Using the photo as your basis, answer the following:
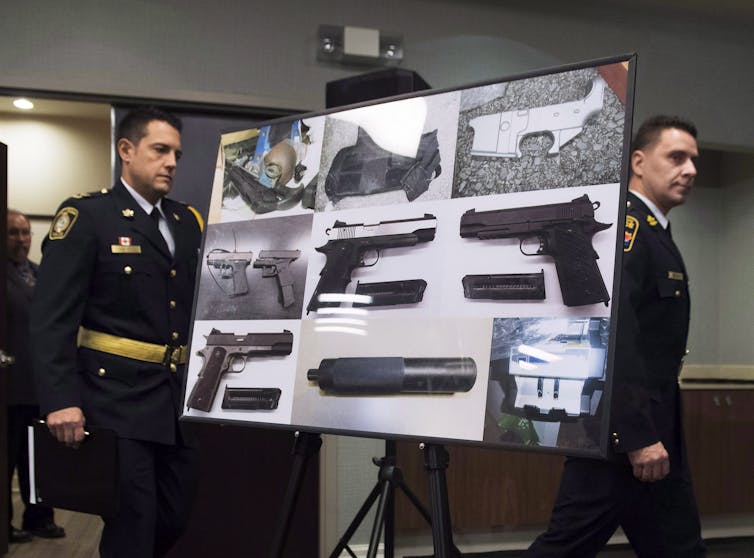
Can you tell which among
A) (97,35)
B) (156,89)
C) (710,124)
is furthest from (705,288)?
(97,35)

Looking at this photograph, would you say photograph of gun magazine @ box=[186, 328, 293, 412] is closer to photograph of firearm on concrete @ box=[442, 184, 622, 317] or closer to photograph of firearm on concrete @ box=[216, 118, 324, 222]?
photograph of firearm on concrete @ box=[216, 118, 324, 222]

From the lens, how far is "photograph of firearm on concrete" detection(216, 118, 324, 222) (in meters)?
1.81

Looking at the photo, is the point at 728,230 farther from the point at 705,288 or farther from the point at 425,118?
the point at 425,118

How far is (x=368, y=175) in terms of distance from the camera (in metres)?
1.69

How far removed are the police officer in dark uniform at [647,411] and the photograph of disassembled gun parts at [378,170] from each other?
1.78ft

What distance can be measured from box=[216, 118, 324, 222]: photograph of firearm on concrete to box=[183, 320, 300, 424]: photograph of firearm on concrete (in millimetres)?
286

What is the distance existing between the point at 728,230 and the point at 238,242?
287 cm

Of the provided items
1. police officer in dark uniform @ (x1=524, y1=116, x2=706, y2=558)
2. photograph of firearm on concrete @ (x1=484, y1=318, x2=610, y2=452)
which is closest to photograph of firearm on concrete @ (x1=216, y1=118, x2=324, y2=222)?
photograph of firearm on concrete @ (x1=484, y1=318, x2=610, y2=452)

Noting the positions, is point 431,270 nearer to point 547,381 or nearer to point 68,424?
point 547,381

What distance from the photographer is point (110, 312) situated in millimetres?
2031

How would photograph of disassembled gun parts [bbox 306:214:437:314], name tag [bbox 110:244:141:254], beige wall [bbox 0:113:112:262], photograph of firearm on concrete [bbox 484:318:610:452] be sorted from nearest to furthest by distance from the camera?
photograph of firearm on concrete [bbox 484:318:610:452]
photograph of disassembled gun parts [bbox 306:214:437:314]
name tag [bbox 110:244:141:254]
beige wall [bbox 0:113:112:262]

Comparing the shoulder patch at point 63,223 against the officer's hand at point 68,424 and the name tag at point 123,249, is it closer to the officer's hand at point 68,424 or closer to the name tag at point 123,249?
the name tag at point 123,249

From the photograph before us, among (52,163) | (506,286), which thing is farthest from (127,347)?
(52,163)

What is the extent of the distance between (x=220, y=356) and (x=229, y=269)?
0.72 ft
